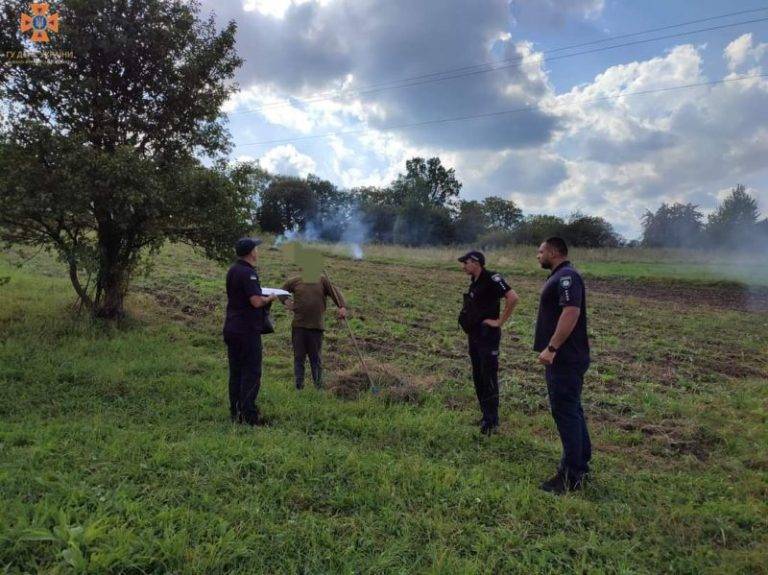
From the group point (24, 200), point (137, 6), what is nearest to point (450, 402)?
point (24, 200)

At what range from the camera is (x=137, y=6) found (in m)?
8.27

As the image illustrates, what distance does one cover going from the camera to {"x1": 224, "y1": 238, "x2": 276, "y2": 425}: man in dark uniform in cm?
527

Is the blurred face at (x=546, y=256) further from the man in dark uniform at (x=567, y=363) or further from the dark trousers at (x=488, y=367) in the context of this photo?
the dark trousers at (x=488, y=367)

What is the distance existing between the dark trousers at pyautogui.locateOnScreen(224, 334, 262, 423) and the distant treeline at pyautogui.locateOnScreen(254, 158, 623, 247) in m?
29.7

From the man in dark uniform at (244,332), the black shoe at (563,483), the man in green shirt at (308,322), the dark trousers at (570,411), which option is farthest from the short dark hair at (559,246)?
the man in green shirt at (308,322)

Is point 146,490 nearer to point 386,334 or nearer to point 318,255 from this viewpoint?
point 318,255

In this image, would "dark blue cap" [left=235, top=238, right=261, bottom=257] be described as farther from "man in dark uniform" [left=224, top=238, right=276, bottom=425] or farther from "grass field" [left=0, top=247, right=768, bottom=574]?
"grass field" [left=0, top=247, right=768, bottom=574]

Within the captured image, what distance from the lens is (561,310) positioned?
441cm

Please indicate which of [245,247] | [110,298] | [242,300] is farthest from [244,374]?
[110,298]

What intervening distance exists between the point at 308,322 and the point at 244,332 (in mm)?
1493

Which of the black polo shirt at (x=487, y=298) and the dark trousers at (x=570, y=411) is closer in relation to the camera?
the dark trousers at (x=570, y=411)

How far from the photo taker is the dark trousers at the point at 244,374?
17.4 ft

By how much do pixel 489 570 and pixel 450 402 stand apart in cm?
344

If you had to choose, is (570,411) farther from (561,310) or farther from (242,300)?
(242,300)
